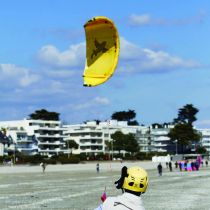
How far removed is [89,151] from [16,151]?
31475 millimetres

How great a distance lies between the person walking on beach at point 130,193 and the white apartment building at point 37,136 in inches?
6200

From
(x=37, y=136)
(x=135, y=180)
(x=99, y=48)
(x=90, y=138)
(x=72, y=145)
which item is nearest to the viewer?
(x=135, y=180)

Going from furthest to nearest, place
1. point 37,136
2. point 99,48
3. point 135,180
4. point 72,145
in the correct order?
point 72,145, point 37,136, point 99,48, point 135,180

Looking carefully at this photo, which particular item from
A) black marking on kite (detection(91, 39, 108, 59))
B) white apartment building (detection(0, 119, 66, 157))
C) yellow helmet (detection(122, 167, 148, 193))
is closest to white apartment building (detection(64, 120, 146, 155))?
white apartment building (detection(0, 119, 66, 157))

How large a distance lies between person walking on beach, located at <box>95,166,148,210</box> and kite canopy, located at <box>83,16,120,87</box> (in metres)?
2.95

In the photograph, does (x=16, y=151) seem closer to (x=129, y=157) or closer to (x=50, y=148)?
(x=50, y=148)

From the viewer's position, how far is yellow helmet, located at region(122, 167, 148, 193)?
16.8ft

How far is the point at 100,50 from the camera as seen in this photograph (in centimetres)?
840

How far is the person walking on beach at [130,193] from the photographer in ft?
16.6

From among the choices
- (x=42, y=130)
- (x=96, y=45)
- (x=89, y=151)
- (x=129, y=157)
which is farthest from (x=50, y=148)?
(x=96, y=45)

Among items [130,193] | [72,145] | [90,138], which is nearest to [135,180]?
[130,193]

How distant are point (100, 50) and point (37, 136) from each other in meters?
160

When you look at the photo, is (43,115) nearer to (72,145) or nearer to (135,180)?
(72,145)

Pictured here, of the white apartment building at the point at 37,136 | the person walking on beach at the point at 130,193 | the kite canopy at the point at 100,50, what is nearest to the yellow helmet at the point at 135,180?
the person walking on beach at the point at 130,193
